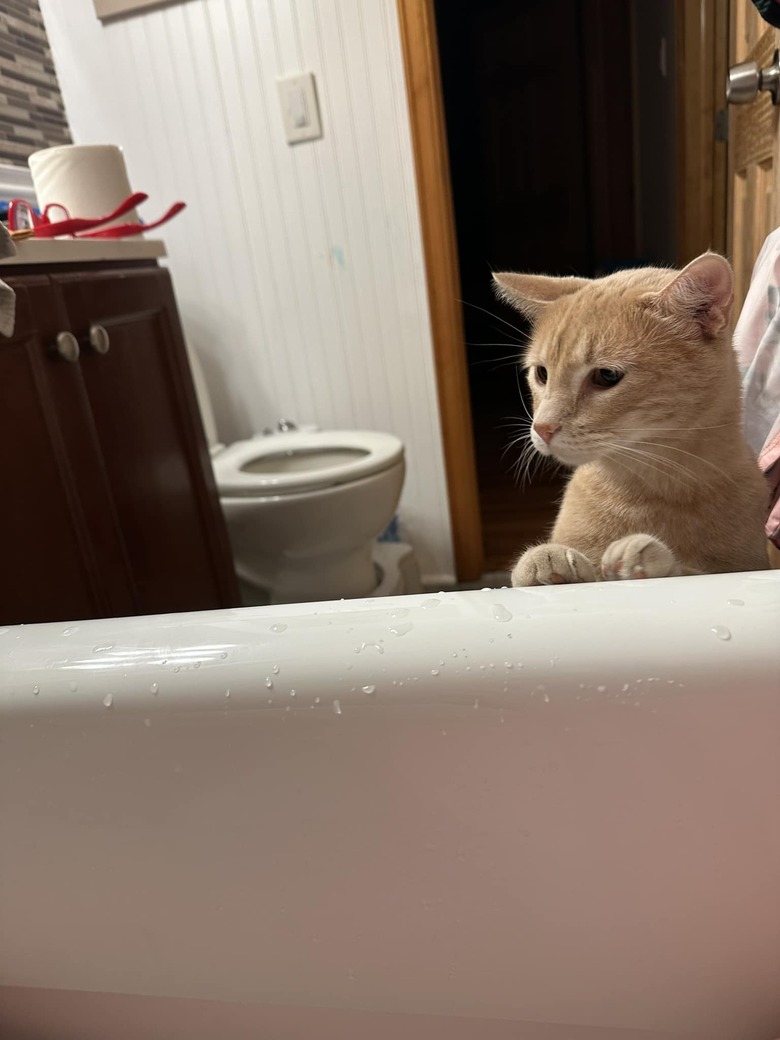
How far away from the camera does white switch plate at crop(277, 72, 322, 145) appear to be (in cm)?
165

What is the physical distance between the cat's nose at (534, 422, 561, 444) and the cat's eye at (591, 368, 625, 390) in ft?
0.18

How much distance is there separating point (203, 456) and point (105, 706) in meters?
0.94

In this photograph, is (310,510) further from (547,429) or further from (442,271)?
(547,429)

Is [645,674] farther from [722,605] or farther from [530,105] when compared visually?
[530,105]

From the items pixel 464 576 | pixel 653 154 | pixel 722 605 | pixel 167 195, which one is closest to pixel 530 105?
pixel 653 154

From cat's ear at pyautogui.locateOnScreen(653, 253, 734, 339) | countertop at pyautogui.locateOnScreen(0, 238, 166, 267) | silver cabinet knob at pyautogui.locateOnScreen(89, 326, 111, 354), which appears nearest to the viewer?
cat's ear at pyautogui.locateOnScreen(653, 253, 734, 339)

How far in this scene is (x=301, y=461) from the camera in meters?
1.74

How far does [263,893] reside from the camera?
54 centimetres

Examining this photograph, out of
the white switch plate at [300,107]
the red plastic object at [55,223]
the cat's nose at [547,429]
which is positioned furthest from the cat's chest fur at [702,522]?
the white switch plate at [300,107]

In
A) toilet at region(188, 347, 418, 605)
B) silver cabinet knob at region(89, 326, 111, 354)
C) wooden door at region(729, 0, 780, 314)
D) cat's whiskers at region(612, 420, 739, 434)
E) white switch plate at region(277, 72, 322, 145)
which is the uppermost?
white switch plate at region(277, 72, 322, 145)

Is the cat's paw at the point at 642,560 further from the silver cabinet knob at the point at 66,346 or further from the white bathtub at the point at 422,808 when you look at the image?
the silver cabinet knob at the point at 66,346

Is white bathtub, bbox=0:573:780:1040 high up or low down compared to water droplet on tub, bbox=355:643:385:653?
down

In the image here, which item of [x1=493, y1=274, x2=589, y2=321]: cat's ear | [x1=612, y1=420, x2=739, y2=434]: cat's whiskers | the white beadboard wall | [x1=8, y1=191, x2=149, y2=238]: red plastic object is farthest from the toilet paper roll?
[x1=612, y1=420, x2=739, y2=434]: cat's whiskers

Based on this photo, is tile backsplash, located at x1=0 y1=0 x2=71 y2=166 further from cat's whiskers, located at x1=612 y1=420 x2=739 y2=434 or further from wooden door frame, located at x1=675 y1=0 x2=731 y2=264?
cat's whiskers, located at x1=612 y1=420 x2=739 y2=434
